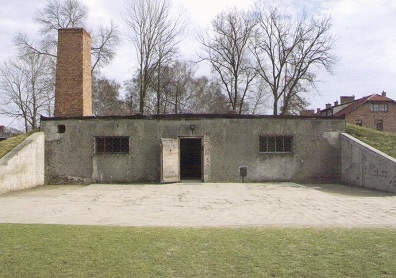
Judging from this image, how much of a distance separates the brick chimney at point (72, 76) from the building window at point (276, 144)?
8572 millimetres

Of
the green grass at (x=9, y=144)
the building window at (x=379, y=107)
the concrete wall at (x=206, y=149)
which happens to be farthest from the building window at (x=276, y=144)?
the building window at (x=379, y=107)

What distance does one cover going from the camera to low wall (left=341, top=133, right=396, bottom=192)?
13.1 meters

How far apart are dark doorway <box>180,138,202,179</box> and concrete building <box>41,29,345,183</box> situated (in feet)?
11.8

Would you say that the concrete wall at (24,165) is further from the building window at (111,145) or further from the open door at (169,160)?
the open door at (169,160)

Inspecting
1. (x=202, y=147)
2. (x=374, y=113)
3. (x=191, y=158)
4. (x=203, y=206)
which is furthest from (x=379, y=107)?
(x=203, y=206)

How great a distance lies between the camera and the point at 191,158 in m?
20.2

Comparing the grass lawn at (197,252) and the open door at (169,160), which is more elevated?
the open door at (169,160)

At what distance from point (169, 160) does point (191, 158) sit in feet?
14.7

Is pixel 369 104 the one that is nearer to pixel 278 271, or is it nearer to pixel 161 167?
pixel 161 167

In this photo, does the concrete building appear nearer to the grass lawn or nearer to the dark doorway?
the dark doorway

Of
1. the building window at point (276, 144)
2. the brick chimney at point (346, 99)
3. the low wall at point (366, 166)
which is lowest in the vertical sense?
the low wall at point (366, 166)

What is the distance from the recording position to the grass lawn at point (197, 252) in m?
4.40

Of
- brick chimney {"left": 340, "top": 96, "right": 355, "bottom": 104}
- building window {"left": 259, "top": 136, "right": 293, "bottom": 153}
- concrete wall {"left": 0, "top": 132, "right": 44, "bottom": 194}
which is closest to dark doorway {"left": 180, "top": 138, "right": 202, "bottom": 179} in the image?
building window {"left": 259, "top": 136, "right": 293, "bottom": 153}

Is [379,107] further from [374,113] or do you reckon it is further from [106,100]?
[106,100]
